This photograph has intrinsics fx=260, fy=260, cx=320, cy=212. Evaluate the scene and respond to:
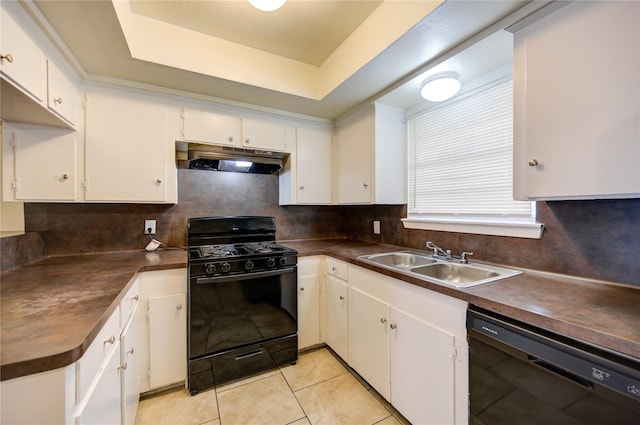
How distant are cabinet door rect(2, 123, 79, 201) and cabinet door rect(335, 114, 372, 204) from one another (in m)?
2.13

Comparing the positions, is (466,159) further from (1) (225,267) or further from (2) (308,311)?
(1) (225,267)

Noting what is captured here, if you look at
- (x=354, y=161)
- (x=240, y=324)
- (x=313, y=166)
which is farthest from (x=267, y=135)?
(x=240, y=324)

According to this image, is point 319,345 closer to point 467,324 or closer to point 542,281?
point 467,324

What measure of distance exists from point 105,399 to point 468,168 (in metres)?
2.39

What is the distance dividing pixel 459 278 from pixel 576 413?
37.3 inches

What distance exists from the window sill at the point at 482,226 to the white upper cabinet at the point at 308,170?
0.95 m

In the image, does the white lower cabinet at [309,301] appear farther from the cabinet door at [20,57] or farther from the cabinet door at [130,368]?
the cabinet door at [20,57]

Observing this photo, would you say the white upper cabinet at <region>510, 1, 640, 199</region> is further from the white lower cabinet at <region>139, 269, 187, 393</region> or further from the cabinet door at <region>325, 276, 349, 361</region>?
the white lower cabinet at <region>139, 269, 187, 393</region>

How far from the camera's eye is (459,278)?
1.76 meters

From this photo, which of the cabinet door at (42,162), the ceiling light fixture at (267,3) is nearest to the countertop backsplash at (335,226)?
the cabinet door at (42,162)

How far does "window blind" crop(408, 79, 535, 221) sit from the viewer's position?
167 cm

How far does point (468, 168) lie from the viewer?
1.92m

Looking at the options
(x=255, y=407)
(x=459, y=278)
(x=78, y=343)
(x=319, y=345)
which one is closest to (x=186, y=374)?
(x=255, y=407)

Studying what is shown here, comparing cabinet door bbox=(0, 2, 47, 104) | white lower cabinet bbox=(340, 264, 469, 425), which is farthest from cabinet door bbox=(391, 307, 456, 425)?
cabinet door bbox=(0, 2, 47, 104)
